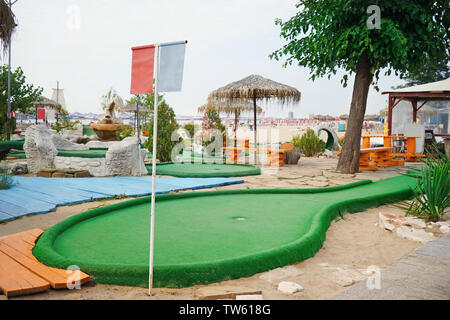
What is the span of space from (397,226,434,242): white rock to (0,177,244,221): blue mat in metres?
3.46

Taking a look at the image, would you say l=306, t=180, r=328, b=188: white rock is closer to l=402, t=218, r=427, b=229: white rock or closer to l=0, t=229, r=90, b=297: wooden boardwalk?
l=402, t=218, r=427, b=229: white rock

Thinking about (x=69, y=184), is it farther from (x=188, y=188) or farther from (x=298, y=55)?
(x=298, y=55)

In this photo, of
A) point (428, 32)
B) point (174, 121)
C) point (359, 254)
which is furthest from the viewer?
point (174, 121)

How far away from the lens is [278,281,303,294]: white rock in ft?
7.75

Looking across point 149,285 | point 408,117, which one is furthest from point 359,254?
point 408,117

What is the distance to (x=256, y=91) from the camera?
11.1m

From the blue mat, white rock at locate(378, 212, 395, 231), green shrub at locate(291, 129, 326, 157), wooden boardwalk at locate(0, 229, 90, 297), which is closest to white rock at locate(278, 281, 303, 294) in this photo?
wooden boardwalk at locate(0, 229, 90, 297)

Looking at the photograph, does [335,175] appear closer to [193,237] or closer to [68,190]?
[68,190]

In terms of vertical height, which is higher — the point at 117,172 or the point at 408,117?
the point at 408,117

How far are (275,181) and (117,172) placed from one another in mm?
3285

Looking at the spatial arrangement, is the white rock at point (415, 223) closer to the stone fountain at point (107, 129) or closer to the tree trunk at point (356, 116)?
the tree trunk at point (356, 116)

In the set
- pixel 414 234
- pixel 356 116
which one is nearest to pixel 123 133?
pixel 356 116

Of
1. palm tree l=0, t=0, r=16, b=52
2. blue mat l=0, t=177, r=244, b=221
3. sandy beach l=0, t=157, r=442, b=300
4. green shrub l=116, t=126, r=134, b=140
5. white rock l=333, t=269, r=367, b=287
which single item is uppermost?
palm tree l=0, t=0, r=16, b=52

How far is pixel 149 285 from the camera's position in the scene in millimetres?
2314
